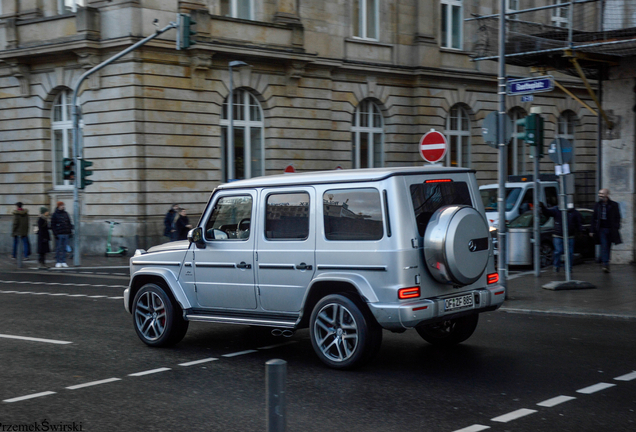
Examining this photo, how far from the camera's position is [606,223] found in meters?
16.8

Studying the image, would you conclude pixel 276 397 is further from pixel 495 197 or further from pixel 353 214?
pixel 495 197

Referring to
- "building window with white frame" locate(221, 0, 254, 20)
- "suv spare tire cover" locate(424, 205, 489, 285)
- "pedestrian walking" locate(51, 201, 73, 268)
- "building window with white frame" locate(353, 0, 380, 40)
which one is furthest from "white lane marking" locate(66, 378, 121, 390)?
"building window with white frame" locate(353, 0, 380, 40)

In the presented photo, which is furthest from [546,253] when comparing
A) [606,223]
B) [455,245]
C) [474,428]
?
[474,428]

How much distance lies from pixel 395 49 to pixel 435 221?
25938 millimetres

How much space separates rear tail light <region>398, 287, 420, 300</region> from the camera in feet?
23.7

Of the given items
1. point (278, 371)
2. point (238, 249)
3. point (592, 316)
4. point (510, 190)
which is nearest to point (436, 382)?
point (238, 249)

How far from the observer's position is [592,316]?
36.5 ft

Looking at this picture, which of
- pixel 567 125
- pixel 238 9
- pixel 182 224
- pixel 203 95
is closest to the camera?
pixel 182 224

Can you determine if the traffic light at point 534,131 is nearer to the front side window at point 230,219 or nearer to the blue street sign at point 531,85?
the blue street sign at point 531,85

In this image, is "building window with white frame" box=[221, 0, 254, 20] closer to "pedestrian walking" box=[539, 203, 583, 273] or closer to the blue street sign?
"pedestrian walking" box=[539, 203, 583, 273]

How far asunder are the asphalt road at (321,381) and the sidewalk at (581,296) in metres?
0.79

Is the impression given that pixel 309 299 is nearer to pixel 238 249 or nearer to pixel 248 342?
pixel 238 249

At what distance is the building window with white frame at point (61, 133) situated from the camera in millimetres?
27516

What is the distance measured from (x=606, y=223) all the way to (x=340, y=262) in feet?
35.9
